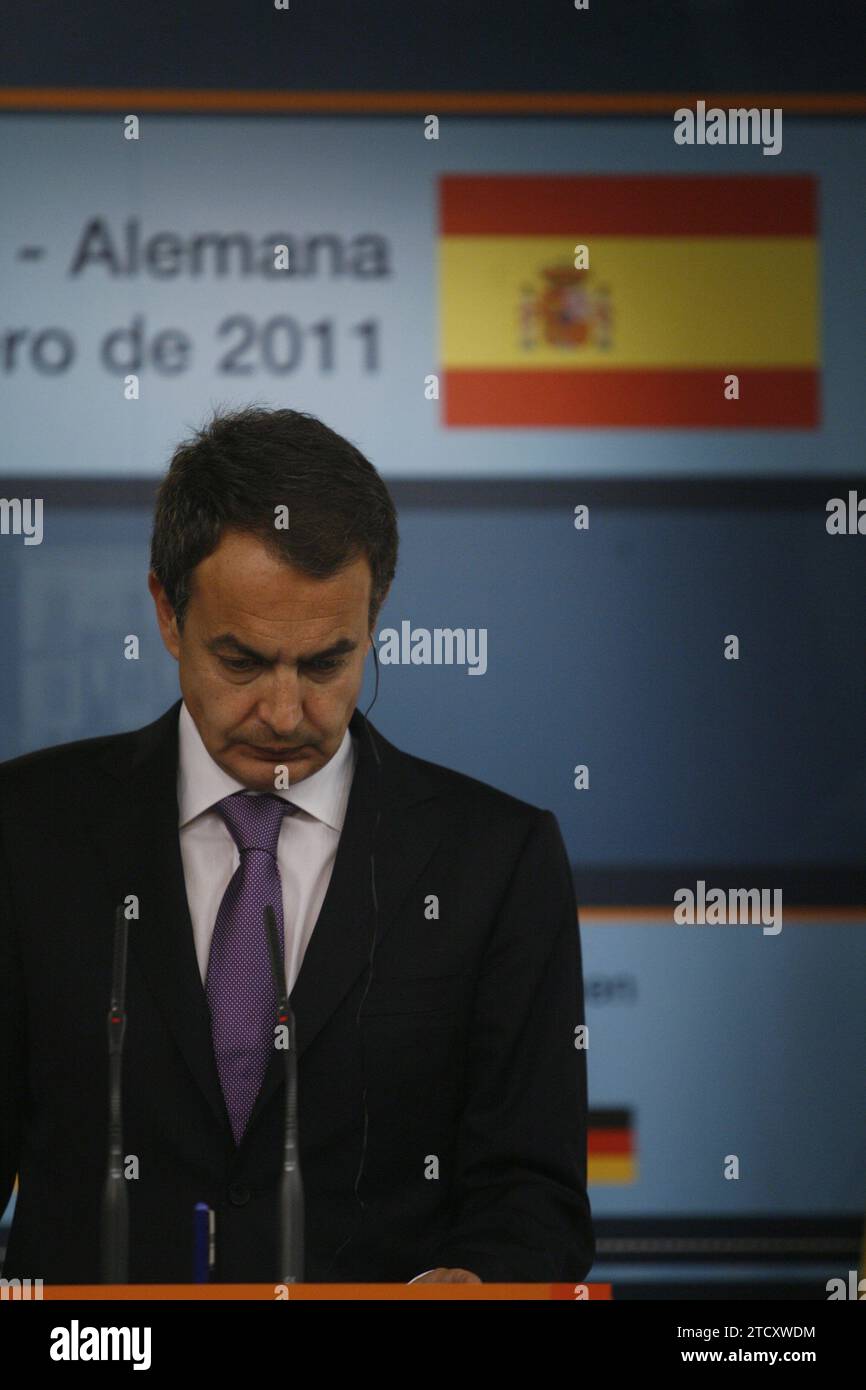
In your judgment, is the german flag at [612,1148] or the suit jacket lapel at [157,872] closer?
the suit jacket lapel at [157,872]

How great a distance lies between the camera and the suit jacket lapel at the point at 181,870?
204 cm

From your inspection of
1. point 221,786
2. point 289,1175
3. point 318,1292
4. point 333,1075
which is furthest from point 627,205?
point 318,1292

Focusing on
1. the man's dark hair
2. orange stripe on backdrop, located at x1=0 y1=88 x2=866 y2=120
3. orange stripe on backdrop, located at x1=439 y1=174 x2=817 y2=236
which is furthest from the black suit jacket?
orange stripe on backdrop, located at x1=0 y1=88 x2=866 y2=120

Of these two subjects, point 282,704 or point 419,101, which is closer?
point 282,704

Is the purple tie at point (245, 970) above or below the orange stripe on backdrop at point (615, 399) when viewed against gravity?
below

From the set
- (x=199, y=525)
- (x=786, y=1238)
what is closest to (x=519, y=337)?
(x=199, y=525)

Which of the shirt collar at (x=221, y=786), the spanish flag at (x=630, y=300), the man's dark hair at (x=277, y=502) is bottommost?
the shirt collar at (x=221, y=786)

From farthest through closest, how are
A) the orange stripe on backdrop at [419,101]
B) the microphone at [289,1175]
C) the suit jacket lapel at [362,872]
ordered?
the orange stripe on backdrop at [419,101], the suit jacket lapel at [362,872], the microphone at [289,1175]

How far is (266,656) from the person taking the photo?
202 centimetres

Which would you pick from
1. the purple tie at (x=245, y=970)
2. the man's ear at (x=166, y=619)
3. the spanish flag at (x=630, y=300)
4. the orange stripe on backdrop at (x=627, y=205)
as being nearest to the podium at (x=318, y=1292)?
the purple tie at (x=245, y=970)

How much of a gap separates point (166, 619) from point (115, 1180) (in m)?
0.72

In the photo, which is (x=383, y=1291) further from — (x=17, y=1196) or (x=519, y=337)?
→ (x=519, y=337)

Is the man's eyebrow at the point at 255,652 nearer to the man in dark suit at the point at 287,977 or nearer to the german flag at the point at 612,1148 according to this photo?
the man in dark suit at the point at 287,977

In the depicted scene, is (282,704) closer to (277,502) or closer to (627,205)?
(277,502)
